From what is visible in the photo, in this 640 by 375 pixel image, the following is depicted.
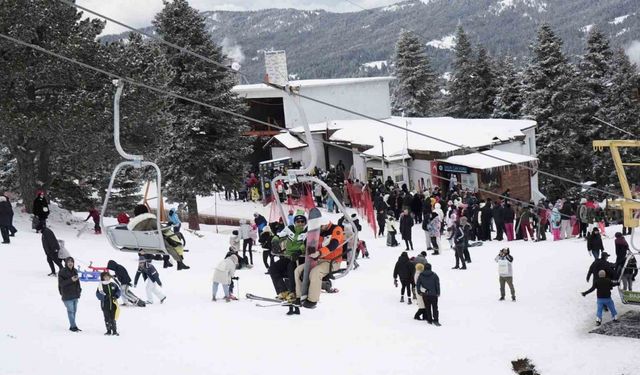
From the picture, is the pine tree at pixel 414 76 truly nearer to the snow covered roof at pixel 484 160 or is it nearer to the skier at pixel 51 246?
the snow covered roof at pixel 484 160

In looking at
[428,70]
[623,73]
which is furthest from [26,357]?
[428,70]

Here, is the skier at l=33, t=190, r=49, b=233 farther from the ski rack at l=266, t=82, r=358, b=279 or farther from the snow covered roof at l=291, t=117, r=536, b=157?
the snow covered roof at l=291, t=117, r=536, b=157

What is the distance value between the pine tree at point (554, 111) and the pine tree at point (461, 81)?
11018mm

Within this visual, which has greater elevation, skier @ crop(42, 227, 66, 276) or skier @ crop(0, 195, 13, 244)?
A: skier @ crop(0, 195, 13, 244)

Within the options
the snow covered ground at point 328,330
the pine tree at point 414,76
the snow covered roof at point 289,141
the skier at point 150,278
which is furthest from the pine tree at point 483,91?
the skier at point 150,278

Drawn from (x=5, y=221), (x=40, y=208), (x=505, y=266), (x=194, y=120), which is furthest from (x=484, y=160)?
(x=5, y=221)

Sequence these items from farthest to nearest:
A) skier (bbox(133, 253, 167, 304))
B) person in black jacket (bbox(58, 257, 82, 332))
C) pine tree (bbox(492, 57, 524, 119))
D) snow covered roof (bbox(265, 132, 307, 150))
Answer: pine tree (bbox(492, 57, 524, 119)), snow covered roof (bbox(265, 132, 307, 150)), skier (bbox(133, 253, 167, 304)), person in black jacket (bbox(58, 257, 82, 332))

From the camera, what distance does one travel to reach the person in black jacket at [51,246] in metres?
18.5

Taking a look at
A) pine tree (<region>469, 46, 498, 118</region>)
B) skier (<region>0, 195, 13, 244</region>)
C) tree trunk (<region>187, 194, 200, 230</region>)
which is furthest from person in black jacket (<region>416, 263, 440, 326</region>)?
pine tree (<region>469, 46, 498, 118</region>)

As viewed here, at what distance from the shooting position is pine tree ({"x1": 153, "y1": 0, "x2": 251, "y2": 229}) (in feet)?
110

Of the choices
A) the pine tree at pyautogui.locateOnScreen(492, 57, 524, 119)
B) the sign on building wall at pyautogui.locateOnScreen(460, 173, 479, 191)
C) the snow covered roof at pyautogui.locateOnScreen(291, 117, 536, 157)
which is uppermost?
the pine tree at pyautogui.locateOnScreen(492, 57, 524, 119)

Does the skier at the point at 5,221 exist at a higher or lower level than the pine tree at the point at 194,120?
lower

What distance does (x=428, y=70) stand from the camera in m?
60.4

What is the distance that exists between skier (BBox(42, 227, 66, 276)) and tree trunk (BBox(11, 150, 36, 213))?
991cm
